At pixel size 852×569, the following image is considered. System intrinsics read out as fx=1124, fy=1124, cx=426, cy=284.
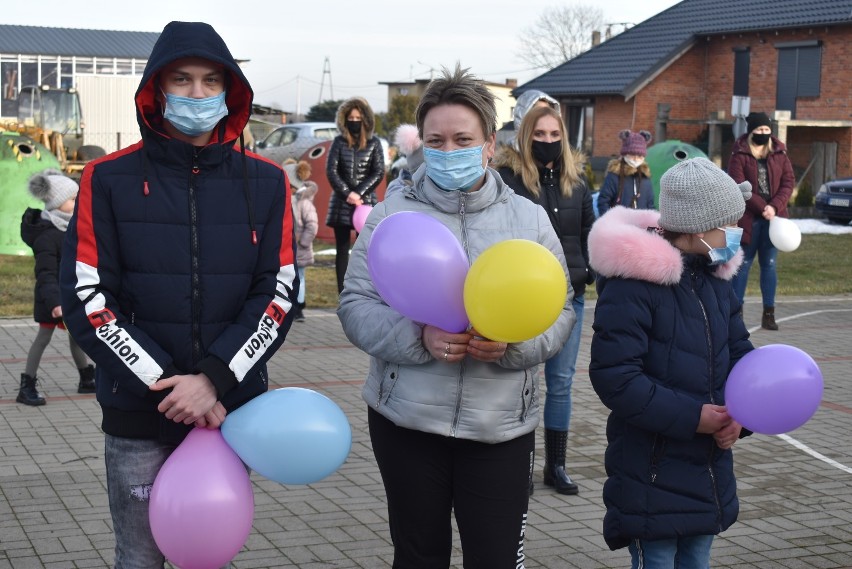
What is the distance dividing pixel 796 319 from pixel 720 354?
9.66 metres

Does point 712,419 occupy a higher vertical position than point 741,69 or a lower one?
lower

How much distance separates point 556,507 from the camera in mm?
6000

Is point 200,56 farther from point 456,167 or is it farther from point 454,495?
point 454,495

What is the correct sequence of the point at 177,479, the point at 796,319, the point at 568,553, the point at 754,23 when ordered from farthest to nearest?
the point at 754,23 → the point at 796,319 → the point at 568,553 → the point at 177,479

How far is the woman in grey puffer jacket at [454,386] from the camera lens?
354 centimetres

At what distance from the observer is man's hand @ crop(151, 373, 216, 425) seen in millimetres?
3256

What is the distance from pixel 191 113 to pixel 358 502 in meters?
3.14

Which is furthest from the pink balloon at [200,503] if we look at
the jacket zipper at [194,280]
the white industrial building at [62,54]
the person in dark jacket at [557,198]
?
the white industrial building at [62,54]

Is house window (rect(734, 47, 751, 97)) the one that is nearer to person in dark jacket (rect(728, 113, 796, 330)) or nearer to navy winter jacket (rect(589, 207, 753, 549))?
person in dark jacket (rect(728, 113, 796, 330))

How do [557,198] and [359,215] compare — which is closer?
[557,198]

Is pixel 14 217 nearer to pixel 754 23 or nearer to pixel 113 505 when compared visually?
pixel 113 505

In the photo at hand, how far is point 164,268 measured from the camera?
11.0 ft

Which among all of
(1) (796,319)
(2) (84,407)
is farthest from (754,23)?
(2) (84,407)

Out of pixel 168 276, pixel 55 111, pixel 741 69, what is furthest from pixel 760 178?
pixel 741 69
